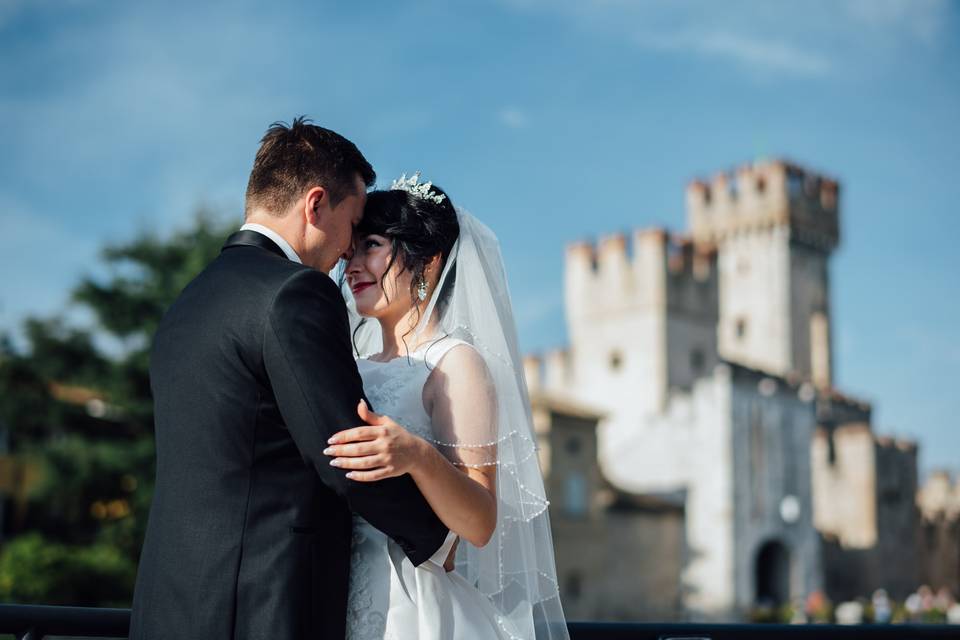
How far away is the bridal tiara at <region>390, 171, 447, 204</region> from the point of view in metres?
2.91

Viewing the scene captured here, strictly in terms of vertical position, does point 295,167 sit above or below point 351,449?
above

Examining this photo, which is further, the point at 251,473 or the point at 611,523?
the point at 611,523

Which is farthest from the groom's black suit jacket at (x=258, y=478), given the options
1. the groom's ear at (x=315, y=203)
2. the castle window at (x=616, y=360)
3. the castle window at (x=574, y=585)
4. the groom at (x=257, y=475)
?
the castle window at (x=616, y=360)

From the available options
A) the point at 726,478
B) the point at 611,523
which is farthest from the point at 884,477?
the point at 611,523

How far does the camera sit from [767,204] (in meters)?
50.2

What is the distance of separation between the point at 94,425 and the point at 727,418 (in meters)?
20.3

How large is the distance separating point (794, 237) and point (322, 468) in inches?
2013

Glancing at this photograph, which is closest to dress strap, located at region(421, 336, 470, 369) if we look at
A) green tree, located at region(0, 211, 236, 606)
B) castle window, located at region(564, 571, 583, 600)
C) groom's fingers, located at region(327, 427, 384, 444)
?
groom's fingers, located at region(327, 427, 384, 444)

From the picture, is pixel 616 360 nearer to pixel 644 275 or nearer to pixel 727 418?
pixel 644 275

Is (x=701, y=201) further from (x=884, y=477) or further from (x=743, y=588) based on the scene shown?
(x=743, y=588)

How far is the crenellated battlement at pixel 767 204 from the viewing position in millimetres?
50188

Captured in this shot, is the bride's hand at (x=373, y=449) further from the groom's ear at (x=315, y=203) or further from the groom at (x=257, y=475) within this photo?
the groom's ear at (x=315, y=203)

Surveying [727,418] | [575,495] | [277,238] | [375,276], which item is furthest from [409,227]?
[727,418]

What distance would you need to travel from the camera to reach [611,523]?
31719 millimetres
